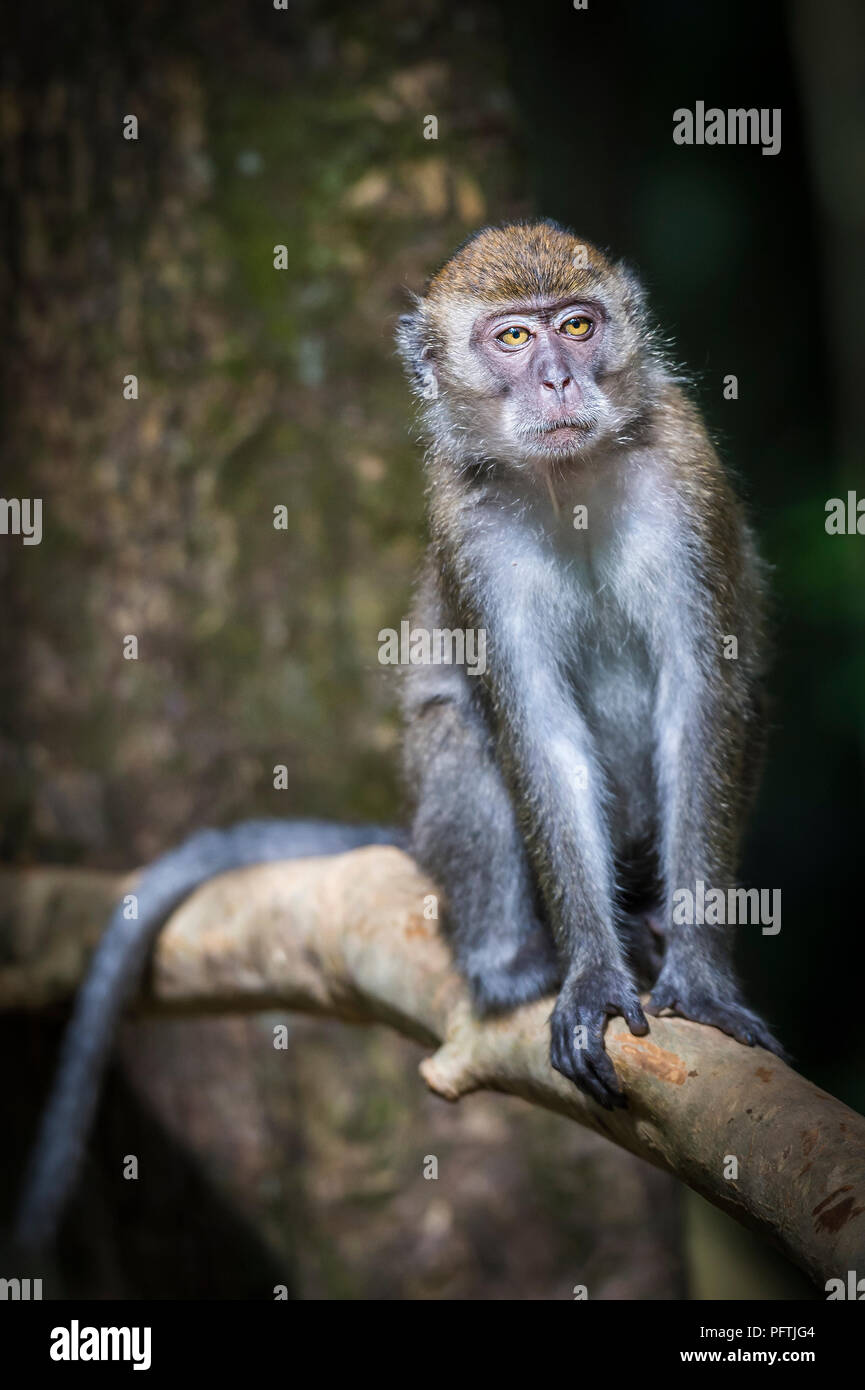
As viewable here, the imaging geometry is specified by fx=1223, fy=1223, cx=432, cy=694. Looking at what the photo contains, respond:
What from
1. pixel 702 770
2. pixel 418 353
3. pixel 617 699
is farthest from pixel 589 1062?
pixel 418 353

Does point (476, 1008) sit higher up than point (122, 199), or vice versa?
point (122, 199)

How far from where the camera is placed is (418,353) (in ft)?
14.8

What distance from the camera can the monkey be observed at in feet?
13.2

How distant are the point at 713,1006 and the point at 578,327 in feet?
7.37

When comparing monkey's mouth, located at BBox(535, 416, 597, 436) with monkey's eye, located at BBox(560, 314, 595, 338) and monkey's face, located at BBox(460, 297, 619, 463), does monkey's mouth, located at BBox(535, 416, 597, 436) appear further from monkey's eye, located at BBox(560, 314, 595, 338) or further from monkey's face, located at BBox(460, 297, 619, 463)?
monkey's eye, located at BBox(560, 314, 595, 338)

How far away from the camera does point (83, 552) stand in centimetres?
742

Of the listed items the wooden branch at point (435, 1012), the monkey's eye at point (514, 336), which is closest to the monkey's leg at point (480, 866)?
the wooden branch at point (435, 1012)

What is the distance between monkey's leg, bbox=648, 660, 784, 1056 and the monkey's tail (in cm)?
180

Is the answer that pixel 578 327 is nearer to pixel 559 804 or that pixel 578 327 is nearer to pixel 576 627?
pixel 576 627

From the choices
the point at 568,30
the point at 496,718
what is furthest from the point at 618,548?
the point at 568,30

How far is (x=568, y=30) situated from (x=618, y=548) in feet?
15.2

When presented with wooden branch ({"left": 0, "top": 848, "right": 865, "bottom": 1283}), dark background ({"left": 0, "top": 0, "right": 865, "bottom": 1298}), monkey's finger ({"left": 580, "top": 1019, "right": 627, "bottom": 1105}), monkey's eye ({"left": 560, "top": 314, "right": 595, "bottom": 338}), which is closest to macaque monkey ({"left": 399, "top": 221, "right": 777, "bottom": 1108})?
monkey's eye ({"left": 560, "top": 314, "right": 595, "bottom": 338})

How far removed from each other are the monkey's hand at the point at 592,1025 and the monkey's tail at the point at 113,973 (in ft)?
6.18
